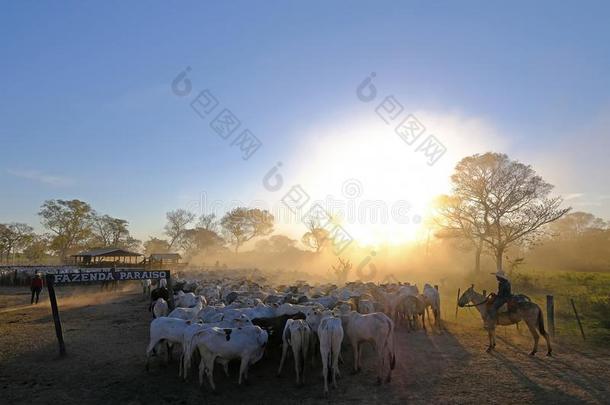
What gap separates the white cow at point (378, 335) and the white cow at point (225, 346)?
105 inches

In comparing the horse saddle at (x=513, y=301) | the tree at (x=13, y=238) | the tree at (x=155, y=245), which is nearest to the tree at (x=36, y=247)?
the tree at (x=13, y=238)

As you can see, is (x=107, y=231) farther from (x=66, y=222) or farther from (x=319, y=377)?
(x=319, y=377)

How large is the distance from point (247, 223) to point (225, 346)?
217 ft

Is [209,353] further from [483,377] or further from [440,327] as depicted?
[440,327]

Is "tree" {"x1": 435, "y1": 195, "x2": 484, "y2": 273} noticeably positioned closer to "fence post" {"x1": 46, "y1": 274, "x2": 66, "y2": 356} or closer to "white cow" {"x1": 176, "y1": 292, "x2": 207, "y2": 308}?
"white cow" {"x1": 176, "y1": 292, "x2": 207, "y2": 308}

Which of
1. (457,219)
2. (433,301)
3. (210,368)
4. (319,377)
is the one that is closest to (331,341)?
(319,377)

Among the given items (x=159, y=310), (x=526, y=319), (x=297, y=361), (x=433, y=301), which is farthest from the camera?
(x=433, y=301)

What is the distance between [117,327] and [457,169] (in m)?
27.7

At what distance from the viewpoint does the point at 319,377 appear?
32.5ft

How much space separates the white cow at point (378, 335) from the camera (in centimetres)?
977

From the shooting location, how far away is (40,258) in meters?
70.6

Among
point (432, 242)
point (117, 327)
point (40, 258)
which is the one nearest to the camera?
point (117, 327)

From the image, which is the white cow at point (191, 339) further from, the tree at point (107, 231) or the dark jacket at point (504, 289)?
the tree at point (107, 231)

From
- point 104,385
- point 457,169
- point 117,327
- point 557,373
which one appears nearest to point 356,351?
point 557,373
